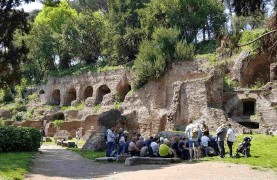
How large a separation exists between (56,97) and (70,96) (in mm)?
2597

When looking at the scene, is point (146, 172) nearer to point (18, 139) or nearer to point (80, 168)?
point (80, 168)

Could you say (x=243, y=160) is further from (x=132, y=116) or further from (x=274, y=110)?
(x=132, y=116)

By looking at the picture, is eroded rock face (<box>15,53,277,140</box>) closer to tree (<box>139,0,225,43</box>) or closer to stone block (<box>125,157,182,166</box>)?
tree (<box>139,0,225,43</box>)

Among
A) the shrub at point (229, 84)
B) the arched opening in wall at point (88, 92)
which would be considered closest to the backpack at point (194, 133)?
the shrub at point (229, 84)

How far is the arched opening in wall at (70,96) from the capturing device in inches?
2187

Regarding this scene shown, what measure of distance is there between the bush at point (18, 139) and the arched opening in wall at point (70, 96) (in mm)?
32107

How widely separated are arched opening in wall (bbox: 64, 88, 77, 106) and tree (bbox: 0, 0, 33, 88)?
30.1 meters

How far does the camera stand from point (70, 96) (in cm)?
5644

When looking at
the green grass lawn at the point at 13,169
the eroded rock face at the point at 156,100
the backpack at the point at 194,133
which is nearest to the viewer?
the green grass lawn at the point at 13,169

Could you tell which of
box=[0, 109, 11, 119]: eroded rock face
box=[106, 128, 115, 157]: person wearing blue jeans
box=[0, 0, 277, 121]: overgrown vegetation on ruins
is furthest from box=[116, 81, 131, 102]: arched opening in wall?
box=[106, 128, 115, 157]: person wearing blue jeans

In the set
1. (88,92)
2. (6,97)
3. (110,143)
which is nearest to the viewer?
(110,143)

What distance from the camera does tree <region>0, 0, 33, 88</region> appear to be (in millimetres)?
23500

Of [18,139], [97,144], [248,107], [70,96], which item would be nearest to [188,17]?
[248,107]

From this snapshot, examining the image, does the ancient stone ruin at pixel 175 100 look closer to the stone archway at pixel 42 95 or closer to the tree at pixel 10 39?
the stone archway at pixel 42 95
